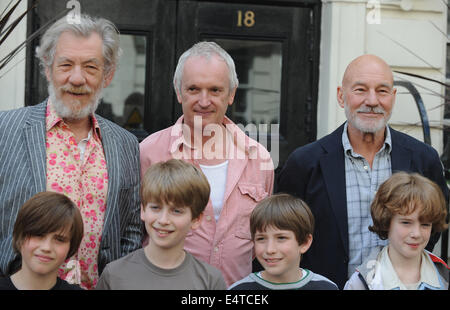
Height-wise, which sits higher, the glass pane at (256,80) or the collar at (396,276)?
the glass pane at (256,80)

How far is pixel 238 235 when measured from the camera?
3.03m

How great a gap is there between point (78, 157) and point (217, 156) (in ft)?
2.41

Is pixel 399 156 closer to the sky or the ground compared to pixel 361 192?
closer to the sky

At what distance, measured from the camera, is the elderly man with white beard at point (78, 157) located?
267 centimetres

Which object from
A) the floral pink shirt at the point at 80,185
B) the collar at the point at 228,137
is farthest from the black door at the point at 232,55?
the floral pink shirt at the point at 80,185

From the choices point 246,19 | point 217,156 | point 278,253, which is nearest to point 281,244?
point 278,253

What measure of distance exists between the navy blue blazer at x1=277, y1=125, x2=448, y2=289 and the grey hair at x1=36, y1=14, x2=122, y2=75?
1096 millimetres

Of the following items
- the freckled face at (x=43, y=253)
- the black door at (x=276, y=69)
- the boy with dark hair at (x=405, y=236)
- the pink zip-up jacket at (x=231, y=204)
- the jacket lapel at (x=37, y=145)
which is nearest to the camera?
the freckled face at (x=43, y=253)

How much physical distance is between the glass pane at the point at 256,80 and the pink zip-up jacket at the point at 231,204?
147 cm

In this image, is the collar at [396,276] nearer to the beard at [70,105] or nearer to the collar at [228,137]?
the collar at [228,137]

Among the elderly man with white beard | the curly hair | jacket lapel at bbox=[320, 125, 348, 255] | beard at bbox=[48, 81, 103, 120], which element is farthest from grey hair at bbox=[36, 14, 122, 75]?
the curly hair

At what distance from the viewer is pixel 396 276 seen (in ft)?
9.14

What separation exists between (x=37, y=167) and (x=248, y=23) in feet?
8.12

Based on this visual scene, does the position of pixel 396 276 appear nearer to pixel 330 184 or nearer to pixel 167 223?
pixel 330 184
